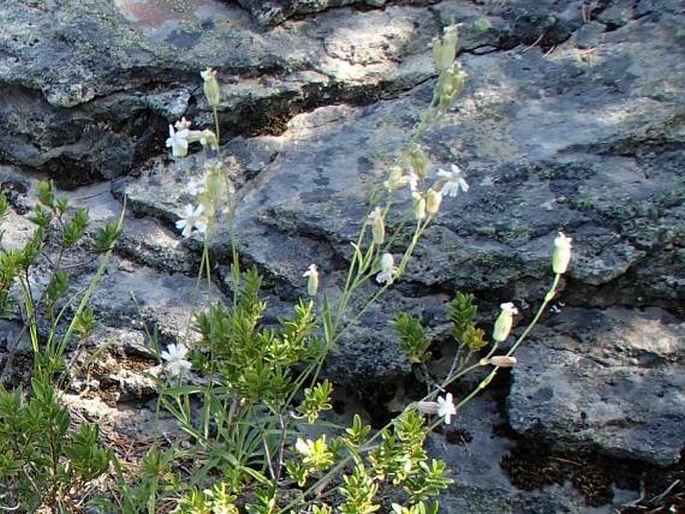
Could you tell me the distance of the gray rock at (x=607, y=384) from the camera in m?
2.70

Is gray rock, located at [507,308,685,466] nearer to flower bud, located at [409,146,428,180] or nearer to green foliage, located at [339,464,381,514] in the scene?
green foliage, located at [339,464,381,514]

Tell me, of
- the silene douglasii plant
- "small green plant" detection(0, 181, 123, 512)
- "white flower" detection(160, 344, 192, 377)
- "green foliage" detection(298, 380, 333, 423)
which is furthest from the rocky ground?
"white flower" detection(160, 344, 192, 377)

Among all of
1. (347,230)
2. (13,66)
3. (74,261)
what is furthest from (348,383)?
(13,66)

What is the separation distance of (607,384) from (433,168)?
2.99ft

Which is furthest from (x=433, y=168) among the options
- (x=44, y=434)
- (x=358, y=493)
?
(x=44, y=434)

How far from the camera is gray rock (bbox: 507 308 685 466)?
2703 mm

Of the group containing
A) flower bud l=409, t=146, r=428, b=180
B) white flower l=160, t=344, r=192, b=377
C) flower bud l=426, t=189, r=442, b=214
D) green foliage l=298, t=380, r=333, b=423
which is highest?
flower bud l=409, t=146, r=428, b=180

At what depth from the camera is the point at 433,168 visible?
3.17 meters

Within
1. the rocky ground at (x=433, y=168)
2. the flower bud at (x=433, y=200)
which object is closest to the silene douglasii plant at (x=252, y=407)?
the flower bud at (x=433, y=200)

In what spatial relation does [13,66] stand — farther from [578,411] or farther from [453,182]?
[578,411]

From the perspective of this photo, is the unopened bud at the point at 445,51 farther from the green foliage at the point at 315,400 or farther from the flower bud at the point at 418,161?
the green foliage at the point at 315,400

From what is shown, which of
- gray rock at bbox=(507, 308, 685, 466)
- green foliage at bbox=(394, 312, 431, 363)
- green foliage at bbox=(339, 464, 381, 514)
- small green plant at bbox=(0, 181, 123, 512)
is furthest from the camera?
gray rock at bbox=(507, 308, 685, 466)

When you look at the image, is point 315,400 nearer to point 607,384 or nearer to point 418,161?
point 418,161

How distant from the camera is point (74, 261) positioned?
3.28 m
